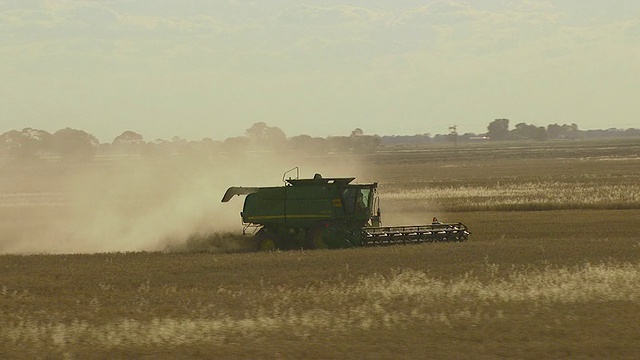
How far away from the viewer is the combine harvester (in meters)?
32.7

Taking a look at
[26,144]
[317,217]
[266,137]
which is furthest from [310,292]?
[26,144]

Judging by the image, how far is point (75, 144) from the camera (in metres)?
185

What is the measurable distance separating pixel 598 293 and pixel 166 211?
72.5 ft

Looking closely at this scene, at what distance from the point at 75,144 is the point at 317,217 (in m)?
159

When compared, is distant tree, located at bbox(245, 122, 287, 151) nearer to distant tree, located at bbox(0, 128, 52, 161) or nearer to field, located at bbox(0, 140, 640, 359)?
field, located at bbox(0, 140, 640, 359)

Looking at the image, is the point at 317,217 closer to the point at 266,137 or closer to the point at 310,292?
the point at 310,292

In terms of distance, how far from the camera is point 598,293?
21094 millimetres

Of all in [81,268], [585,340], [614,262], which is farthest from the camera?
[81,268]

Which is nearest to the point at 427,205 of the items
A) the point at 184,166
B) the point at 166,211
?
the point at 184,166

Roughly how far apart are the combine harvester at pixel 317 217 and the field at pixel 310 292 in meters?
1.29

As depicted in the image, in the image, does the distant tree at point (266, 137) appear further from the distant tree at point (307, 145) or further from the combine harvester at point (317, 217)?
the combine harvester at point (317, 217)

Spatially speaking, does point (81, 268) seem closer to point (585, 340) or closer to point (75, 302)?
point (75, 302)

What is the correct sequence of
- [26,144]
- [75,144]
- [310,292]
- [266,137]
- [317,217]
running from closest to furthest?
1. [310,292]
2. [317,217]
3. [266,137]
4. [26,144]
5. [75,144]

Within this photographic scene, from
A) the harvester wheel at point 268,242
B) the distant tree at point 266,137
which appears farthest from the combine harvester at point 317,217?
the distant tree at point 266,137
